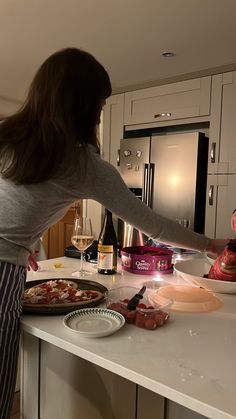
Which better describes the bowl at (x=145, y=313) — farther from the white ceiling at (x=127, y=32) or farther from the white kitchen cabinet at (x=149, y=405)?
the white ceiling at (x=127, y=32)

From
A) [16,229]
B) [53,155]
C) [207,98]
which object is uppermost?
[207,98]

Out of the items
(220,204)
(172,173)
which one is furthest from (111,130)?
(220,204)

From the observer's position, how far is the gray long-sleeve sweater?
840 mm

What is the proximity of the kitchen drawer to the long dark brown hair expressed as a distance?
2.19 metres

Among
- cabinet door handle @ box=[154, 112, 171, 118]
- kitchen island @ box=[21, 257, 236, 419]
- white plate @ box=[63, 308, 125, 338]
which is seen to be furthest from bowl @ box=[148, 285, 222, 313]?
cabinet door handle @ box=[154, 112, 171, 118]

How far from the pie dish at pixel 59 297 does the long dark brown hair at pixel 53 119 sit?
11.9 inches

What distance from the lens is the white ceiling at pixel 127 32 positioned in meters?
1.90

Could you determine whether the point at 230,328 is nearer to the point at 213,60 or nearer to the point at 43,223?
the point at 43,223

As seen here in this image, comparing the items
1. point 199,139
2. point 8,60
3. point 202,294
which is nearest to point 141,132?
point 199,139

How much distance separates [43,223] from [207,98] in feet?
7.74

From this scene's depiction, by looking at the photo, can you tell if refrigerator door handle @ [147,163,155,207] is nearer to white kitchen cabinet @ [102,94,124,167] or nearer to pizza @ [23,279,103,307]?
white kitchen cabinet @ [102,94,124,167]

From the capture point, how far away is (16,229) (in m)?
0.85

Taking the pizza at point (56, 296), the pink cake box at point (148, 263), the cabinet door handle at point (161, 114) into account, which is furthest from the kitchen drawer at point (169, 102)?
the pizza at point (56, 296)

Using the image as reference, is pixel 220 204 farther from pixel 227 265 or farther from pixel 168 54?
pixel 227 265
